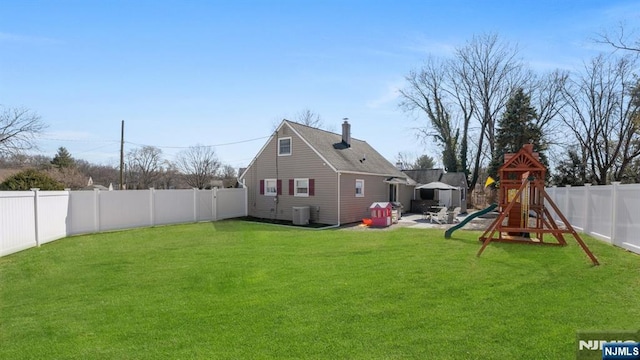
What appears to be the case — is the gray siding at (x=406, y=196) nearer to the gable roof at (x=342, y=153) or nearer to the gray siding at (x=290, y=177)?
the gable roof at (x=342, y=153)

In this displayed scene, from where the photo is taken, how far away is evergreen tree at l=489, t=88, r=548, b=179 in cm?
2647

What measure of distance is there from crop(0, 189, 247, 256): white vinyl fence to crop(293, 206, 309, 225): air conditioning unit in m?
4.50

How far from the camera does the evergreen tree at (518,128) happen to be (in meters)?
26.5

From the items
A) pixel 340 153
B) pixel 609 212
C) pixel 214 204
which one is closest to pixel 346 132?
pixel 340 153

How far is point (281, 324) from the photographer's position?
13.4 ft

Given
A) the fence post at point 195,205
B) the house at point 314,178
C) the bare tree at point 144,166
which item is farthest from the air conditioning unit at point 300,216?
the bare tree at point 144,166

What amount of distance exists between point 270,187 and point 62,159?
127 feet

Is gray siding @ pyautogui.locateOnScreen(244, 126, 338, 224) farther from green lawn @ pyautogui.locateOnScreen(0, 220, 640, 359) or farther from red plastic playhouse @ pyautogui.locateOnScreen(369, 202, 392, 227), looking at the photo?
green lawn @ pyautogui.locateOnScreen(0, 220, 640, 359)

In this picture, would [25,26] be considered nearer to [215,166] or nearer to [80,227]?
[80,227]

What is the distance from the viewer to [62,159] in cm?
4388

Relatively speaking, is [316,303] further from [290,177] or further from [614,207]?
[290,177]

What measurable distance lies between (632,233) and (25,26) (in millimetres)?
15774

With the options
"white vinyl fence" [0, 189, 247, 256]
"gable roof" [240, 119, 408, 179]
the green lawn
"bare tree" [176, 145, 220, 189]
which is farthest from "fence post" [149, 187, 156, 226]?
"bare tree" [176, 145, 220, 189]

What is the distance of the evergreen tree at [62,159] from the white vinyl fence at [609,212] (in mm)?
49967
